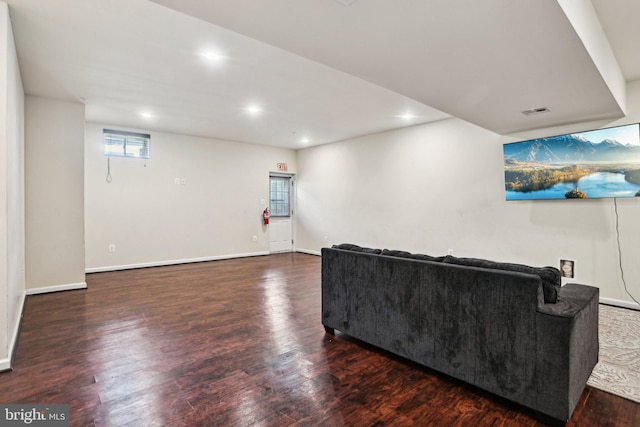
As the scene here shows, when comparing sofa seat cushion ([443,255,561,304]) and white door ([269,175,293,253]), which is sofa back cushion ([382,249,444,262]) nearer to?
sofa seat cushion ([443,255,561,304])

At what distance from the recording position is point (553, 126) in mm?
4133

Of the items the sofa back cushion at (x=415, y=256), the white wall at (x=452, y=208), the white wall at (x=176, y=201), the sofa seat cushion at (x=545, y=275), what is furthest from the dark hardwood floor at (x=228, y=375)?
the white wall at (x=452, y=208)

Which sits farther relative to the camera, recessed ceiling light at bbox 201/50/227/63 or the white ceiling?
recessed ceiling light at bbox 201/50/227/63

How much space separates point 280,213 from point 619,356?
6985 mm

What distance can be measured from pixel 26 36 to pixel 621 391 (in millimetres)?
5441

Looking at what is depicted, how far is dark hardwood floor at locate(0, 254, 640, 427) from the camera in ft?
5.85

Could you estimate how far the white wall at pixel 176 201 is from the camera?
5770mm

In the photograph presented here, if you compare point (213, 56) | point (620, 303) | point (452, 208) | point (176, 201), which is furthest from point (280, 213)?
point (620, 303)

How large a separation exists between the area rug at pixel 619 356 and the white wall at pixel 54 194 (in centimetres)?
603

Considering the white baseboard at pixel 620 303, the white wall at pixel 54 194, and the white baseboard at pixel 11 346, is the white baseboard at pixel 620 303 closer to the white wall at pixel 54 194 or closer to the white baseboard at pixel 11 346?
the white baseboard at pixel 11 346

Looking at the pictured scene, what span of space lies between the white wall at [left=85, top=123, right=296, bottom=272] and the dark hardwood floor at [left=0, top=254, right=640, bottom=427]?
221 cm

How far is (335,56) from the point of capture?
2.29 m

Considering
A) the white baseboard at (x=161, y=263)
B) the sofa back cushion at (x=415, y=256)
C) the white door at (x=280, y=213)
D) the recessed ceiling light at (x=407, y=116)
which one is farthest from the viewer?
the white door at (x=280, y=213)

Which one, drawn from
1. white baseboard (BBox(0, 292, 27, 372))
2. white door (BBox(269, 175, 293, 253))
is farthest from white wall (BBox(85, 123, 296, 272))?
white baseboard (BBox(0, 292, 27, 372))
